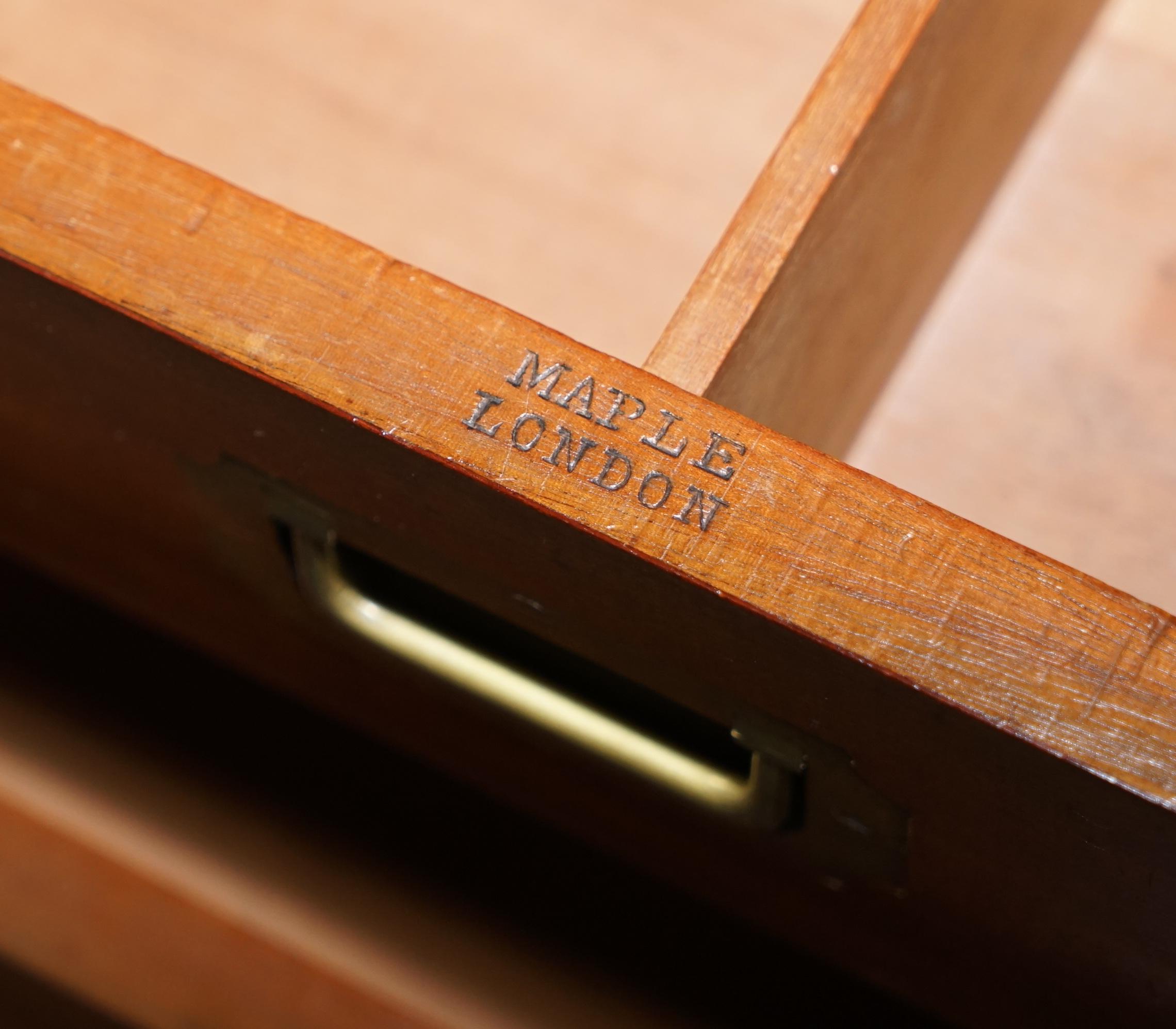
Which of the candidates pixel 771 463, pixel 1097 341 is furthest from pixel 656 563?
pixel 1097 341

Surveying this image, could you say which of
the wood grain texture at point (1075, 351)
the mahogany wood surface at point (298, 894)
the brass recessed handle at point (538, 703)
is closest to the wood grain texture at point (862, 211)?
the wood grain texture at point (1075, 351)

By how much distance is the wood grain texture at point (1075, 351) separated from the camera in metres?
0.61

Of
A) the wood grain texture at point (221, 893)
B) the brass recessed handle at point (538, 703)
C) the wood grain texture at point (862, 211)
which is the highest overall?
the wood grain texture at point (862, 211)

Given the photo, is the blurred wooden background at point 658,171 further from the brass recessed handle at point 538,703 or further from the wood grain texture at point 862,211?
the brass recessed handle at point 538,703

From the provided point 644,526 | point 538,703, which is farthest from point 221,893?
point 644,526

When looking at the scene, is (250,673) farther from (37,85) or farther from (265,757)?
(37,85)

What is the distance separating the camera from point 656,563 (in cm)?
37

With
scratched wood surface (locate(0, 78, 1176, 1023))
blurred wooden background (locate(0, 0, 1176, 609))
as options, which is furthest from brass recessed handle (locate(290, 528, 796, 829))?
blurred wooden background (locate(0, 0, 1176, 609))

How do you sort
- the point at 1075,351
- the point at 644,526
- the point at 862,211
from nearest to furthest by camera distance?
the point at 644,526 → the point at 862,211 → the point at 1075,351

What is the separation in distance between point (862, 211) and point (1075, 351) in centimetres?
18

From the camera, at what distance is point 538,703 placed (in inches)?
20.4

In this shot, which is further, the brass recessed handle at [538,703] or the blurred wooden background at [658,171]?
the blurred wooden background at [658,171]

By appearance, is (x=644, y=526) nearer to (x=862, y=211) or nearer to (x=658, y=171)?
(x=862, y=211)

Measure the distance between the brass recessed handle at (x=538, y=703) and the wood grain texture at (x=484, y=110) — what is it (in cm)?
18
